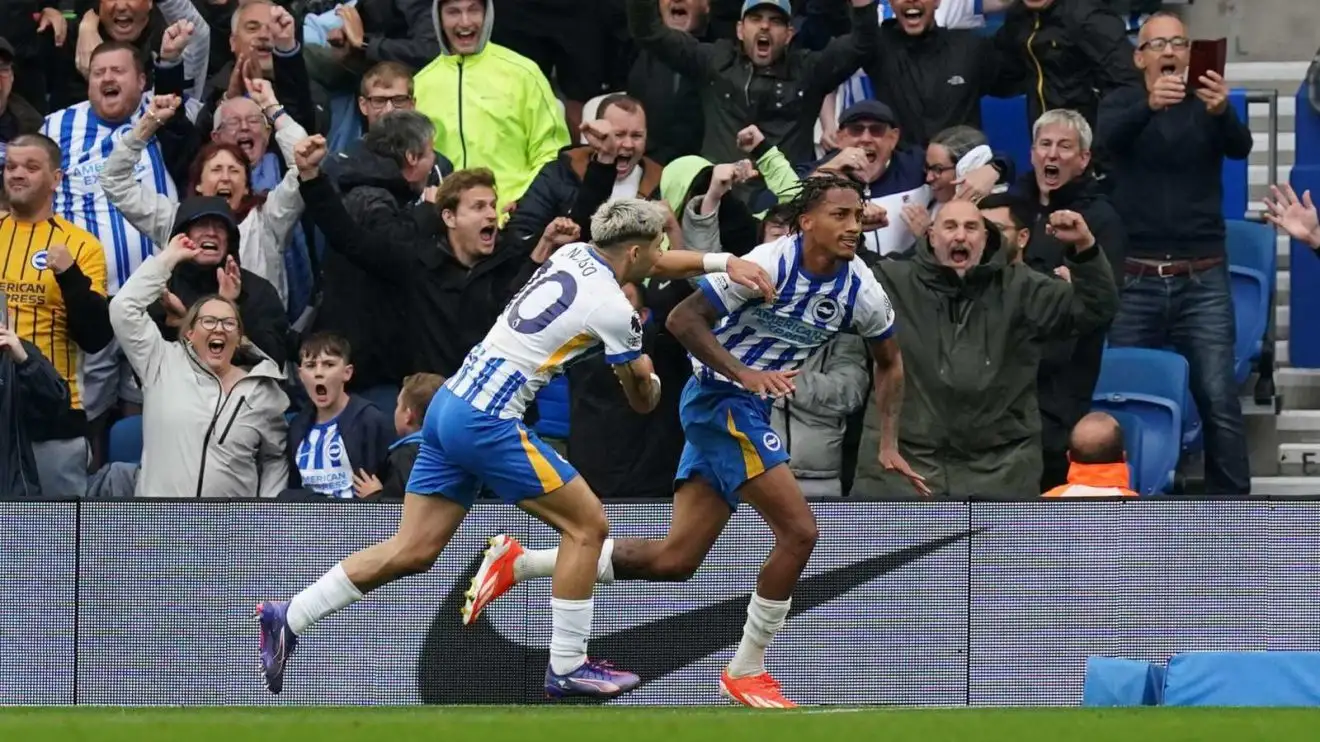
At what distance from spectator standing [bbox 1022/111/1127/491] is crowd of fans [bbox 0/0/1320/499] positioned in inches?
A: 0.7

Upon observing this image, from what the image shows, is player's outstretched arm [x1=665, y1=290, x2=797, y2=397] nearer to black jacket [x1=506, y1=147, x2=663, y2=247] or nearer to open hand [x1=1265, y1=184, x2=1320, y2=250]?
black jacket [x1=506, y1=147, x2=663, y2=247]

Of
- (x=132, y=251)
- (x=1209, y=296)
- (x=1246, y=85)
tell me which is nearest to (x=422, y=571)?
(x=132, y=251)

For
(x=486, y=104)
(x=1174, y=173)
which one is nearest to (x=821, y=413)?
(x=1174, y=173)

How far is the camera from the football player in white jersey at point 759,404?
1052 centimetres

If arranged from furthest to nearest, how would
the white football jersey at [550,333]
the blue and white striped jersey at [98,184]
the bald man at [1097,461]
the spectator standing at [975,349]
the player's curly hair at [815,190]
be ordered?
the blue and white striped jersey at [98,184]
the spectator standing at [975,349]
the bald man at [1097,461]
the player's curly hair at [815,190]
the white football jersey at [550,333]

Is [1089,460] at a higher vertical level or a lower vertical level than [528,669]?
higher

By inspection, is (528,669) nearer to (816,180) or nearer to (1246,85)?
(816,180)

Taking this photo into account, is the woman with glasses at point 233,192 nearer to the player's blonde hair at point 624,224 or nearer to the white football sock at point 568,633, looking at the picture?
the player's blonde hair at point 624,224

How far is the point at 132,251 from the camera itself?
43.7ft

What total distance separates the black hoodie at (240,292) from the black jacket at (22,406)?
3.15 ft

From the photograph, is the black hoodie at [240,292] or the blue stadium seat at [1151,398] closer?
the black hoodie at [240,292]

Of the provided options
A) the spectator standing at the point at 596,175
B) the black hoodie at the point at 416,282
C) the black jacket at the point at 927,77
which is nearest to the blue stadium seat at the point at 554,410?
the black hoodie at the point at 416,282

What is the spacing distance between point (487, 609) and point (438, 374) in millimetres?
1604

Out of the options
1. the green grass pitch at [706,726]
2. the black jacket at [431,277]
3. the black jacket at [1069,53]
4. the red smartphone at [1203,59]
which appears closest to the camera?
the green grass pitch at [706,726]
